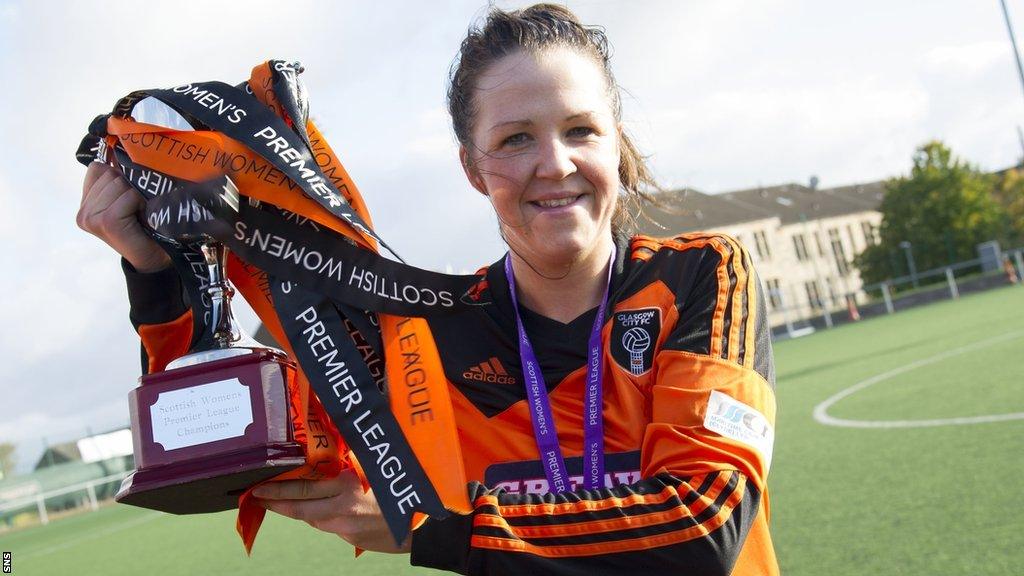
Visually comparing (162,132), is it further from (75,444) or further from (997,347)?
(75,444)

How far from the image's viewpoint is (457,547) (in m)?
1.48

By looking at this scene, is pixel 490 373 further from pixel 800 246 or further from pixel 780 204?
pixel 780 204

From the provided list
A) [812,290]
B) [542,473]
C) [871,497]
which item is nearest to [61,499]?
[871,497]

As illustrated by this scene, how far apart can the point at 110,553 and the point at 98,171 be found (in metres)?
9.04

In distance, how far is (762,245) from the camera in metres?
50.9

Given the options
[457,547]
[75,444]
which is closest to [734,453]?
[457,547]

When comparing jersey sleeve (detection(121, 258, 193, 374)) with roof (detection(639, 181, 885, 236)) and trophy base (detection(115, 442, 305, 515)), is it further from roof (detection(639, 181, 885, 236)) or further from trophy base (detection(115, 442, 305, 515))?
roof (detection(639, 181, 885, 236))

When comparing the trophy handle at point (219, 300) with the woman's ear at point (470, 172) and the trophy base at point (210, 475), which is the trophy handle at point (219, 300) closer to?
the trophy base at point (210, 475)

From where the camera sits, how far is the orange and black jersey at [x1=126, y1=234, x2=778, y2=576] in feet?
4.83

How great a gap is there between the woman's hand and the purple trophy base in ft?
0.15

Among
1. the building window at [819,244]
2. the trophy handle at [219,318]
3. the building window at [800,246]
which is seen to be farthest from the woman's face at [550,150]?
the building window at [819,244]

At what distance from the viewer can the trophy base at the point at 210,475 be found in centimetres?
141

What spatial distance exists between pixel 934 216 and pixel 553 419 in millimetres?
48209

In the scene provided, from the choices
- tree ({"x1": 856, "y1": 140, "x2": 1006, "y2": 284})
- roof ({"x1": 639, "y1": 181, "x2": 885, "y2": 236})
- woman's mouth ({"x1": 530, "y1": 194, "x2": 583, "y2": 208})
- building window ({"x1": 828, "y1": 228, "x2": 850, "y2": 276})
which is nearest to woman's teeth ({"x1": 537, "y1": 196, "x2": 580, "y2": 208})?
woman's mouth ({"x1": 530, "y1": 194, "x2": 583, "y2": 208})
